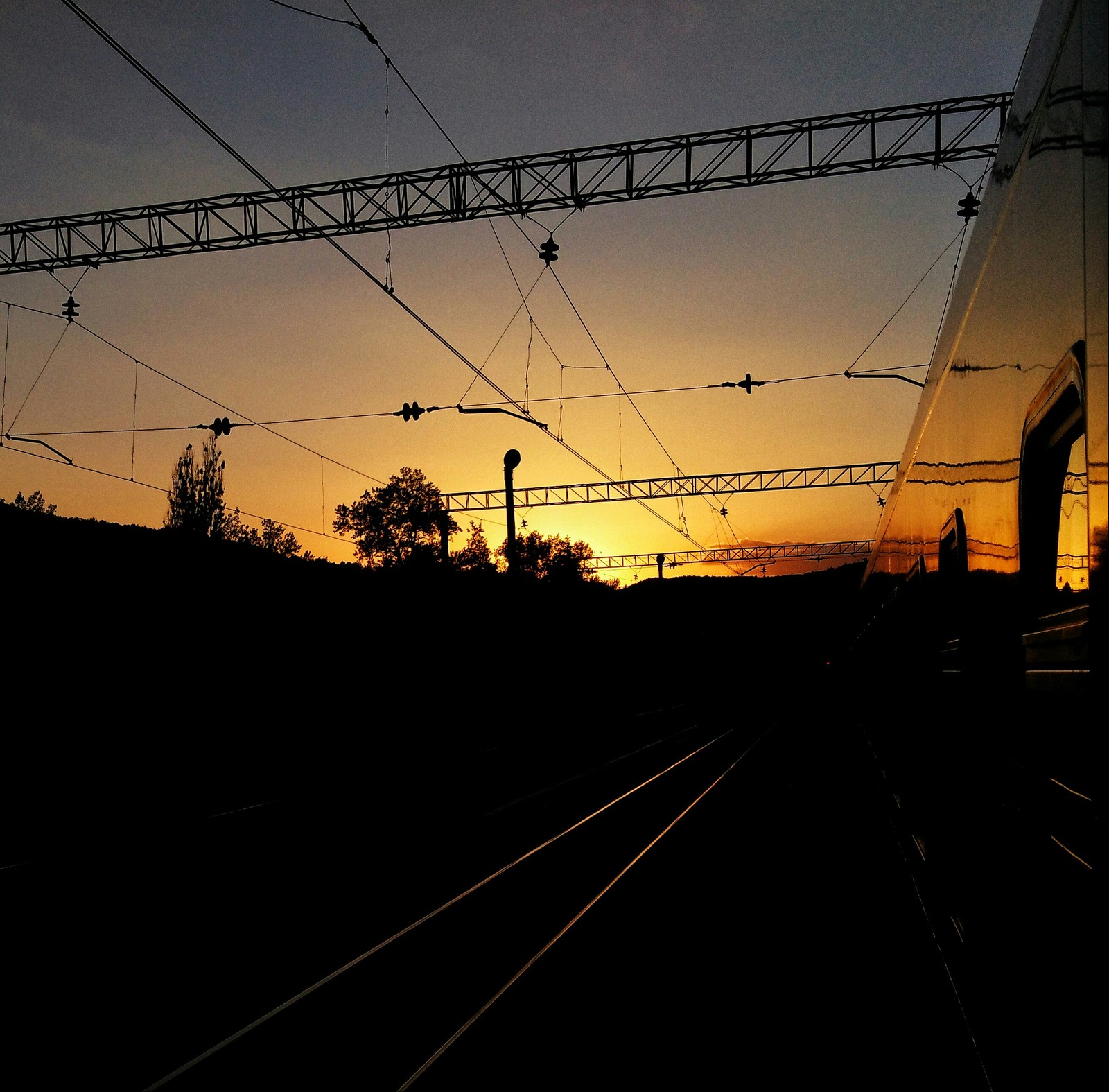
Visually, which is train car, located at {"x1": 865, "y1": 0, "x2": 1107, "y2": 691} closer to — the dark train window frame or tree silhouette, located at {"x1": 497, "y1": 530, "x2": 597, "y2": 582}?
the dark train window frame

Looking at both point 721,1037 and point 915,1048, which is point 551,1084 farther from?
point 915,1048

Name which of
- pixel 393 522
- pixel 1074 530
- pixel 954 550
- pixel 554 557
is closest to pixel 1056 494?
pixel 1074 530

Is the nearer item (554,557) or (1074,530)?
(1074,530)

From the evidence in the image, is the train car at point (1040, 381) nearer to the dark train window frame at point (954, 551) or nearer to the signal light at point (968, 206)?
the dark train window frame at point (954, 551)

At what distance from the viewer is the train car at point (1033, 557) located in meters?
1.91

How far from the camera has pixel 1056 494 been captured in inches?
93.3

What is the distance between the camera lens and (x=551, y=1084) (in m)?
5.38

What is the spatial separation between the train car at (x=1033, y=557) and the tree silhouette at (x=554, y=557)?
10898 cm

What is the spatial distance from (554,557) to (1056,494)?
126m

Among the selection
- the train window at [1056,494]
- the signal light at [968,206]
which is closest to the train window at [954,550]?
the train window at [1056,494]

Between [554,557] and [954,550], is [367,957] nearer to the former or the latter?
[954,550]

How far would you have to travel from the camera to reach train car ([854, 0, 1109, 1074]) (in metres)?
1.91

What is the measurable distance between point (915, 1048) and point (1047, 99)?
5.06 metres

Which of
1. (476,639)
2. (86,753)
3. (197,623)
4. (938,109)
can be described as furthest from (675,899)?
(476,639)
